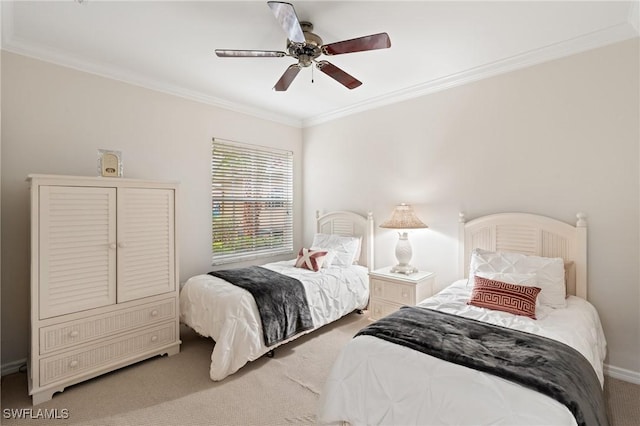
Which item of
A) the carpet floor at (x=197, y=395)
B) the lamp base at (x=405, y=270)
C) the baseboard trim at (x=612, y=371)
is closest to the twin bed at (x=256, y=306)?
the carpet floor at (x=197, y=395)

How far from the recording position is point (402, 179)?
3738mm

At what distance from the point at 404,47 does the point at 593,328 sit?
256 centimetres

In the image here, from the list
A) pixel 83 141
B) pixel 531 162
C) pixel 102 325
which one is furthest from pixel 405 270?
pixel 83 141

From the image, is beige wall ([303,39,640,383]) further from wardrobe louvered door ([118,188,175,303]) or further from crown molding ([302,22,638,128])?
wardrobe louvered door ([118,188,175,303])

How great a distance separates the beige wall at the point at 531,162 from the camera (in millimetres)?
2400

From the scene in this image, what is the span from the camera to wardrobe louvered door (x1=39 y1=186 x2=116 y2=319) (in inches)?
88.6

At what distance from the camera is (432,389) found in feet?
4.59

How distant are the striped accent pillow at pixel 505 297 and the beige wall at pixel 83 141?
3005mm

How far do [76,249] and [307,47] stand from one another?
2.33 m

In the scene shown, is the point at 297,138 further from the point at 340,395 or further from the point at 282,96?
the point at 340,395

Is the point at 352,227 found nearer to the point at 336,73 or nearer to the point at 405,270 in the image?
the point at 405,270

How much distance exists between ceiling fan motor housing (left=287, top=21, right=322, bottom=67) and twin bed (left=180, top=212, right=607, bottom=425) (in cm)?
196

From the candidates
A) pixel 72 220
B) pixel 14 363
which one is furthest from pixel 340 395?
pixel 14 363

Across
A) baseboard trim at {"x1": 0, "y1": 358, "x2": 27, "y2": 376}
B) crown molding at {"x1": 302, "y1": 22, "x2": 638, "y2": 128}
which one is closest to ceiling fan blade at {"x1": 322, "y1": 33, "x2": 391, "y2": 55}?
crown molding at {"x1": 302, "y1": 22, "x2": 638, "y2": 128}
